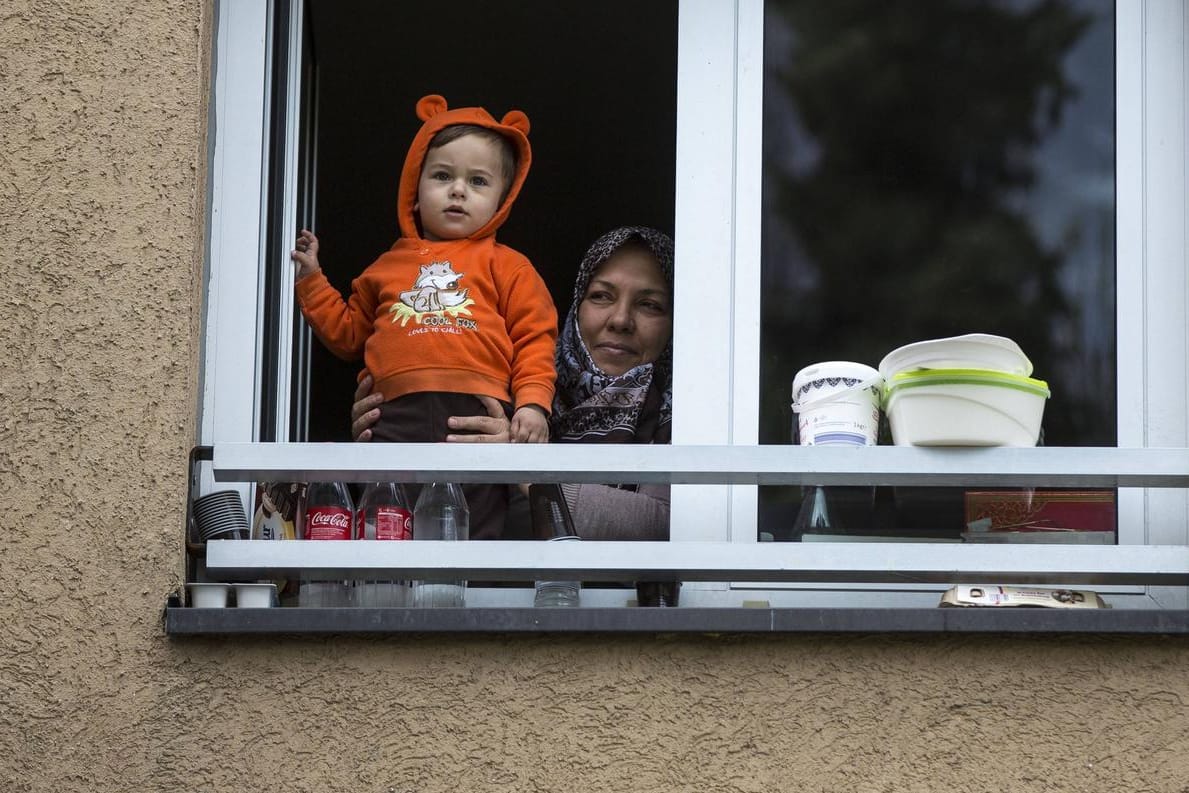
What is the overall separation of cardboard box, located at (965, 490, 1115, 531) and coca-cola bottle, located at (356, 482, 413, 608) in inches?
47.6

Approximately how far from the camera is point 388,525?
407cm

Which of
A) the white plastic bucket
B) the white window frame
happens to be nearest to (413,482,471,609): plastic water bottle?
the white window frame

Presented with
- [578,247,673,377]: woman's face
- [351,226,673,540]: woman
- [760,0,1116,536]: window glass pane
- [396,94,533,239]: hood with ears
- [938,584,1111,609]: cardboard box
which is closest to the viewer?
[938,584,1111,609]: cardboard box

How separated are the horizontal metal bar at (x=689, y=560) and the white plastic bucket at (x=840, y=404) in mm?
267

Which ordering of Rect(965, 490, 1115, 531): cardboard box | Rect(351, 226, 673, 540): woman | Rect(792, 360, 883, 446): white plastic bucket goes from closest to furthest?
1. Rect(792, 360, 883, 446): white plastic bucket
2. Rect(965, 490, 1115, 531): cardboard box
3. Rect(351, 226, 673, 540): woman

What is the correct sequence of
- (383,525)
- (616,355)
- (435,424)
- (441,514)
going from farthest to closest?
(616,355), (435,424), (441,514), (383,525)

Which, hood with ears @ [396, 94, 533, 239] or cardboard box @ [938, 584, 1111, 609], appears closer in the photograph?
cardboard box @ [938, 584, 1111, 609]

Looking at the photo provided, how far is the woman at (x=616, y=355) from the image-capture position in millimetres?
A: 4988

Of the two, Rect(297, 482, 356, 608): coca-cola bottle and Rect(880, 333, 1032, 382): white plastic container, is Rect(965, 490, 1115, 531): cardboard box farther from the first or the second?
Rect(297, 482, 356, 608): coca-cola bottle

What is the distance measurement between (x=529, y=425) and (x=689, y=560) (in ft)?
2.75

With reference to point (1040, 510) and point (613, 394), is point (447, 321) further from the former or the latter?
point (1040, 510)

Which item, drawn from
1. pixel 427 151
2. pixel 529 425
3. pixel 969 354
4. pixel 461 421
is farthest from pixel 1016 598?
pixel 427 151

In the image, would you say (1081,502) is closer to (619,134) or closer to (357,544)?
(357,544)

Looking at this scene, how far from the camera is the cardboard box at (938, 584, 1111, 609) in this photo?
12.3 ft
